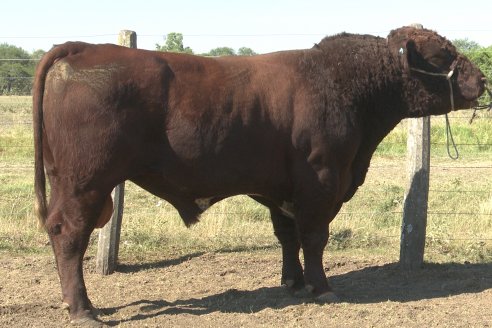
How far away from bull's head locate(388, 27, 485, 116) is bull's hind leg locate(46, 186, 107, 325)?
287cm

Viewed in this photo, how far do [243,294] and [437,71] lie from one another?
2.62 meters

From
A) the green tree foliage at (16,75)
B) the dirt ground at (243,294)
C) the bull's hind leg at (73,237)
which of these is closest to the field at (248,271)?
the dirt ground at (243,294)

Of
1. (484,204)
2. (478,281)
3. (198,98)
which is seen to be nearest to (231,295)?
(198,98)

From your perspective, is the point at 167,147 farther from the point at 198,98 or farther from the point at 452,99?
the point at 452,99

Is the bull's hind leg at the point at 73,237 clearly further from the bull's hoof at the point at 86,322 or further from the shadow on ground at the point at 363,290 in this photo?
the shadow on ground at the point at 363,290

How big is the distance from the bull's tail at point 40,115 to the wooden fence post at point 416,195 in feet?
11.5

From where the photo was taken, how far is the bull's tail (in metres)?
Result: 5.11

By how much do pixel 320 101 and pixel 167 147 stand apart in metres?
1.35

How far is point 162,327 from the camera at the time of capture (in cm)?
514

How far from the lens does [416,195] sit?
697 centimetres

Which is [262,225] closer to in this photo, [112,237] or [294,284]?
[112,237]

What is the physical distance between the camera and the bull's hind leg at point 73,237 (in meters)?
5.09

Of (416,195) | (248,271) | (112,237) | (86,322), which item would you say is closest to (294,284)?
(248,271)

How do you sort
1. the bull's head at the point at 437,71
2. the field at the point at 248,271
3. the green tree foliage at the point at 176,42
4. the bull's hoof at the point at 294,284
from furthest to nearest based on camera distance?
the green tree foliage at the point at 176,42, the bull's hoof at the point at 294,284, the bull's head at the point at 437,71, the field at the point at 248,271
